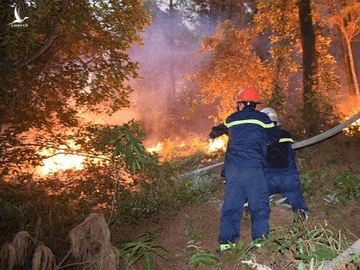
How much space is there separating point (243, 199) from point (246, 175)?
353mm

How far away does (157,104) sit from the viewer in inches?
1063

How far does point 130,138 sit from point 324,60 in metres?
9.08

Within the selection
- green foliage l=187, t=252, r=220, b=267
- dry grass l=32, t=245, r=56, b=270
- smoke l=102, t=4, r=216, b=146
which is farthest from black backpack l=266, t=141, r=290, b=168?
smoke l=102, t=4, r=216, b=146

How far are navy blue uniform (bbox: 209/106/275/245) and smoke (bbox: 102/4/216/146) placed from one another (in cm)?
1956

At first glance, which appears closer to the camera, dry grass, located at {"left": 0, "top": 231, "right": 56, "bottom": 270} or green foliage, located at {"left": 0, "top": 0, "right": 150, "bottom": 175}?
dry grass, located at {"left": 0, "top": 231, "right": 56, "bottom": 270}

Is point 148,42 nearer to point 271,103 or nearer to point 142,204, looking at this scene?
point 271,103

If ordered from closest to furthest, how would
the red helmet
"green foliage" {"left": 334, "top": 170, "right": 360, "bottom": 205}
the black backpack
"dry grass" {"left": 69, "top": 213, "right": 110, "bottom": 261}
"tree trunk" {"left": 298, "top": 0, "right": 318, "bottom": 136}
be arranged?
"dry grass" {"left": 69, "top": 213, "right": 110, "bottom": 261} → the red helmet → the black backpack → "green foliage" {"left": 334, "top": 170, "right": 360, "bottom": 205} → "tree trunk" {"left": 298, "top": 0, "right": 318, "bottom": 136}

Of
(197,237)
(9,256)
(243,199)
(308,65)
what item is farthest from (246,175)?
(308,65)

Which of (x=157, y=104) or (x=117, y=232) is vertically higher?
(x=157, y=104)

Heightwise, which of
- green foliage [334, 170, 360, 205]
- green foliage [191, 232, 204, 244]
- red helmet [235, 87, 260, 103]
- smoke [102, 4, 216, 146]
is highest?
smoke [102, 4, 216, 146]

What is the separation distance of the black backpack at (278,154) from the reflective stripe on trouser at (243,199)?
2.78ft

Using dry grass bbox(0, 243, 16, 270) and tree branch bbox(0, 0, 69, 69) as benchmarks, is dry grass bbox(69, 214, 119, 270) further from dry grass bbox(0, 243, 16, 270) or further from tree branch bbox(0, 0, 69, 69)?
tree branch bbox(0, 0, 69, 69)

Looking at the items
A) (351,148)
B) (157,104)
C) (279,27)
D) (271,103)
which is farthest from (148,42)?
(351,148)

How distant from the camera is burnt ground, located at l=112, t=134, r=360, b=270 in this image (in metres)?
4.52
